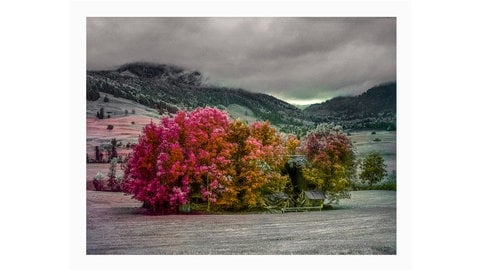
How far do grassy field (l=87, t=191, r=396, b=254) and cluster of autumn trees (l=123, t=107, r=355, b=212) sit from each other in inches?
13.5

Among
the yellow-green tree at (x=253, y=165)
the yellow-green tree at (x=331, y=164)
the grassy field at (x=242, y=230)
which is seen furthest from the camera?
the yellow-green tree at (x=331, y=164)

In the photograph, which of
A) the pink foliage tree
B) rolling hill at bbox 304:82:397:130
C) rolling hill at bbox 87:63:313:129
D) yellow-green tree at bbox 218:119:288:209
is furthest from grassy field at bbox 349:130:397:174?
the pink foliage tree

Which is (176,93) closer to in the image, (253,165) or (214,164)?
(214,164)

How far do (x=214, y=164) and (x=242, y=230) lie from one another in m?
1.39

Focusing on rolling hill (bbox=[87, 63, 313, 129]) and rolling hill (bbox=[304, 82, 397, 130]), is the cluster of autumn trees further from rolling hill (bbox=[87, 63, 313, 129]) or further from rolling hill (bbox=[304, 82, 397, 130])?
rolling hill (bbox=[304, 82, 397, 130])

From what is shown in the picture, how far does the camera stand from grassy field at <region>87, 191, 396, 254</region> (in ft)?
45.3

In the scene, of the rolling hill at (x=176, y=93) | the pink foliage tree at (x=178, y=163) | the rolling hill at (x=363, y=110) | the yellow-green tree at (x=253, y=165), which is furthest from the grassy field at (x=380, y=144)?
the pink foliage tree at (x=178, y=163)

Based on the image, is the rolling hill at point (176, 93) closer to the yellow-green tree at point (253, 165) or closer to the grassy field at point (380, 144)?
the yellow-green tree at point (253, 165)

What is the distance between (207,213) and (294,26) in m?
4.04

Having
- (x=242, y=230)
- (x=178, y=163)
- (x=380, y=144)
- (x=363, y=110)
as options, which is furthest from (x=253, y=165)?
(x=380, y=144)

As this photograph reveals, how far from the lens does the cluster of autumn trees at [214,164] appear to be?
14.2 m

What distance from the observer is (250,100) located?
566 inches

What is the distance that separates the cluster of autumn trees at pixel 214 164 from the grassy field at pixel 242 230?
0.34 meters
